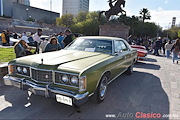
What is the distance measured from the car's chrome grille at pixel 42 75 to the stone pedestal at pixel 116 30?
13.6m

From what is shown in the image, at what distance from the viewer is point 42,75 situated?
3.09 meters

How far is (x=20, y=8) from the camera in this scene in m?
76.3

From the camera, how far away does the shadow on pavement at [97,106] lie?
3.11 meters

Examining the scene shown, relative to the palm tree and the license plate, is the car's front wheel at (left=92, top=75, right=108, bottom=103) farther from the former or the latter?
the palm tree

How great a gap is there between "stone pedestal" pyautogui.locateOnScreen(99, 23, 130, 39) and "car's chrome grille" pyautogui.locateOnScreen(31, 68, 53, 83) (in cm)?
1360

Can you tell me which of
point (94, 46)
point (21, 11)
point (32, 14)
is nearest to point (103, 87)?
point (94, 46)

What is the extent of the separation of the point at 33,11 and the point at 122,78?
300 feet

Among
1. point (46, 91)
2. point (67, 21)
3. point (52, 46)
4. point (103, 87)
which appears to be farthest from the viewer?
point (67, 21)

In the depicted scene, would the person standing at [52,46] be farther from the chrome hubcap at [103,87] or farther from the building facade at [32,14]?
the building facade at [32,14]

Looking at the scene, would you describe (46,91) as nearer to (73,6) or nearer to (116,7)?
(116,7)

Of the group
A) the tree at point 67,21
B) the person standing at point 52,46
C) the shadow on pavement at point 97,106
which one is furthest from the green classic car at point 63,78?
the tree at point 67,21

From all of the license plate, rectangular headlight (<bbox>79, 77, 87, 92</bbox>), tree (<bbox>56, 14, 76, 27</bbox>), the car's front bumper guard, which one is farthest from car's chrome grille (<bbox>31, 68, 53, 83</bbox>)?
tree (<bbox>56, 14, 76, 27</bbox>)

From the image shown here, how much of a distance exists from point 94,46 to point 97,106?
6.17 ft

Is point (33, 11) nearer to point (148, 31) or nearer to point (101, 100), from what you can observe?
point (148, 31)
